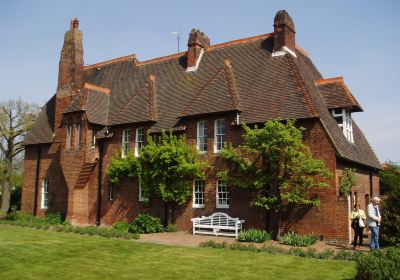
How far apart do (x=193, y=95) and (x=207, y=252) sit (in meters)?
12.7

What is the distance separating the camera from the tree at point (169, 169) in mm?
23250

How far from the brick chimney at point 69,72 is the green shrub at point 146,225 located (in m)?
11.8

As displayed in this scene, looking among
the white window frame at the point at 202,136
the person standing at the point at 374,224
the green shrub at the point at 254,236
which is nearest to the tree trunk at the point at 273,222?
the green shrub at the point at 254,236

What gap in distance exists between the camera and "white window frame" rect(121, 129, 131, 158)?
27.0m

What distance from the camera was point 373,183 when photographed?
27188mm

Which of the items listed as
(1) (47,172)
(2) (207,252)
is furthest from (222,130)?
(1) (47,172)

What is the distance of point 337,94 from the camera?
2350 centimetres

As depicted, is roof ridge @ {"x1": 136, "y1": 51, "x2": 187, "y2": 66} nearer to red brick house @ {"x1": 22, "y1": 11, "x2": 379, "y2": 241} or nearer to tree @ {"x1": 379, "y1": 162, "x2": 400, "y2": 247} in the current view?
red brick house @ {"x1": 22, "y1": 11, "x2": 379, "y2": 241}

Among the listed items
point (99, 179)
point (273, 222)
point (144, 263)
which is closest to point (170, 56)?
point (99, 179)

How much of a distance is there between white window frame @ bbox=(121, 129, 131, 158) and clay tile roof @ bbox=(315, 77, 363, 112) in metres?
12.4

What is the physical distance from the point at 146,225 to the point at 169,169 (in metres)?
3.36

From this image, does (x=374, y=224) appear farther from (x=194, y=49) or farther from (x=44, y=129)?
(x=44, y=129)

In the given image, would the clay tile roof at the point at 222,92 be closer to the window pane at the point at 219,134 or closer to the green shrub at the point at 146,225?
the window pane at the point at 219,134

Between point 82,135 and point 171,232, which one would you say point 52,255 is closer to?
point 171,232
